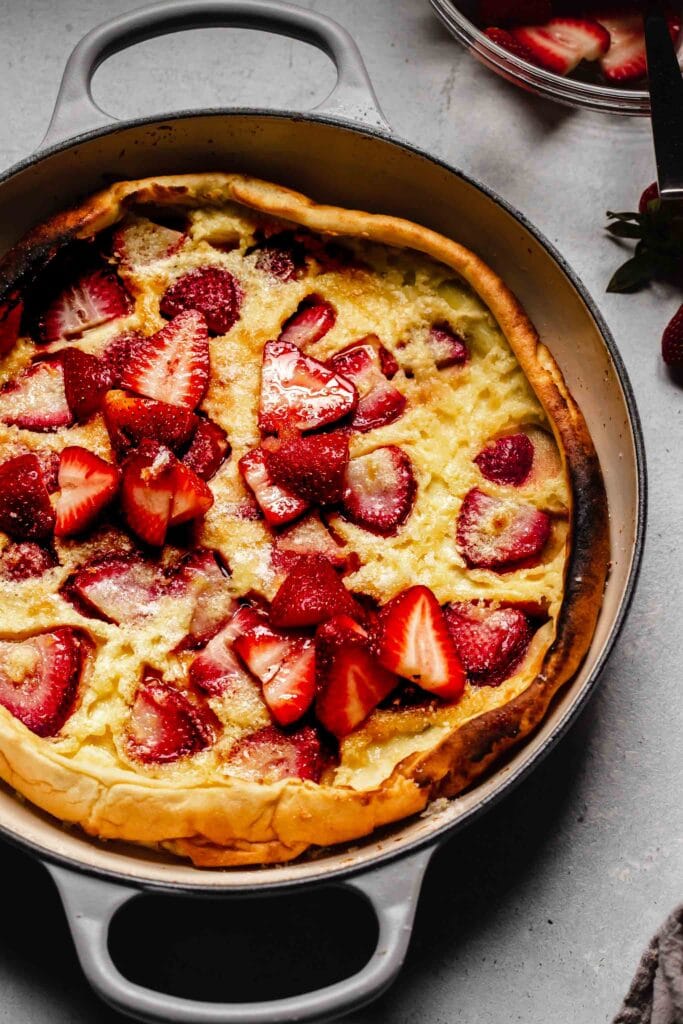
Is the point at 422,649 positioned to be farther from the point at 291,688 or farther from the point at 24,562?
the point at 24,562

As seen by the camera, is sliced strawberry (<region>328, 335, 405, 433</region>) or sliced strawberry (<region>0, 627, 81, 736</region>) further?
sliced strawberry (<region>328, 335, 405, 433</region>)

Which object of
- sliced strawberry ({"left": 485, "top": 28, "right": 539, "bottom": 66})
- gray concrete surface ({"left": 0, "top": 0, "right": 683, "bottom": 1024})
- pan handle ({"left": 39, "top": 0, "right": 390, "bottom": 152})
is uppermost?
pan handle ({"left": 39, "top": 0, "right": 390, "bottom": 152})

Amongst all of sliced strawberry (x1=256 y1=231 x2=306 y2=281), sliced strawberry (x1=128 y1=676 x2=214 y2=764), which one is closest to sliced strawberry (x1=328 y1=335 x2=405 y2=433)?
sliced strawberry (x1=256 y1=231 x2=306 y2=281)

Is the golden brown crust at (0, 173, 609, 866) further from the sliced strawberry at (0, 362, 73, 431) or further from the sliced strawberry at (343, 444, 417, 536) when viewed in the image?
the sliced strawberry at (0, 362, 73, 431)

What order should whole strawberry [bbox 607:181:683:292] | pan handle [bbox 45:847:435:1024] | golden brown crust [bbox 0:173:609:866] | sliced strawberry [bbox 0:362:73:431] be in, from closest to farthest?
pan handle [bbox 45:847:435:1024] → golden brown crust [bbox 0:173:609:866] → sliced strawberry [bbox 0:362:73:431] → whole strawberry [bbox 607:181:683:292]

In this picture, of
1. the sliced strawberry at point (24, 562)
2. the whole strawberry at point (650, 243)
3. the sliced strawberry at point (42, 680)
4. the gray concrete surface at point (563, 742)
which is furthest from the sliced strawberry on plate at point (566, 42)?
the sliced strawberry at point (42, 680)

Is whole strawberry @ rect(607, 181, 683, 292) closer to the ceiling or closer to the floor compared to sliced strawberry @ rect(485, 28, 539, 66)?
closer to the floor

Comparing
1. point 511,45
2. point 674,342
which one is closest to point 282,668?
point 674,342

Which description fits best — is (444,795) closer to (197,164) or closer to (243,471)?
(243,471)
